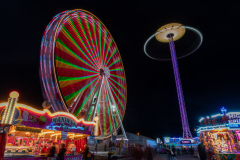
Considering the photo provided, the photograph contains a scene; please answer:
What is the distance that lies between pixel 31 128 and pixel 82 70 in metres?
7.51

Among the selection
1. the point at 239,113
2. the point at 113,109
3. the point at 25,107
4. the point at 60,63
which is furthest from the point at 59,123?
the point at 239,113

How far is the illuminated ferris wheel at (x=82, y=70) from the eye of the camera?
35.3 feet

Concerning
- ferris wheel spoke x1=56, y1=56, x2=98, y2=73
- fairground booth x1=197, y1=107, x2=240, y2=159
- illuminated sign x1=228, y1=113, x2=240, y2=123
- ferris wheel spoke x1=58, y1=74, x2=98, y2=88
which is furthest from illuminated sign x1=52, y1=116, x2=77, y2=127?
illuminated sign x1=228, y1=113, x2=240, y2=123

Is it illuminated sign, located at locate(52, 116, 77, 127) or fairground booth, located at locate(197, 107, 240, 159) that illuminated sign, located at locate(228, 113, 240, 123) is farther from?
illuminated sign, located at locate(52, 116, 77, 127)

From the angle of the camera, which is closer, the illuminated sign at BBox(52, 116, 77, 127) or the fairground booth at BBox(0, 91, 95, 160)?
the fairground booth at BBox(0, 91, 95, 160)

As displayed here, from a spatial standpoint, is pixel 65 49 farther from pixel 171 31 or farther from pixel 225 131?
pixel 171 31

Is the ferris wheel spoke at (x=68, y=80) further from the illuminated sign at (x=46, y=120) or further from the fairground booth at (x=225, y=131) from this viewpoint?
the fairground booth at (x=225, y=131)

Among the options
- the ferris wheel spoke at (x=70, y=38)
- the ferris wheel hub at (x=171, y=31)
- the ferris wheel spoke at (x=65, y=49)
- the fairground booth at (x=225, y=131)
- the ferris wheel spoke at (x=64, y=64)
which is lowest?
the fairground booth at (x=225, y=131)

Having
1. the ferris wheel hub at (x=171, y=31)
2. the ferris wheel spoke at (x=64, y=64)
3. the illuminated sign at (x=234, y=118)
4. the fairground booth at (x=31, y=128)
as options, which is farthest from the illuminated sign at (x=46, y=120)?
the ferris wheel hub at (x=171, y=31)

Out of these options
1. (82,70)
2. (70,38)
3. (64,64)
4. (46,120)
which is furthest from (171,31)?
(46,120)

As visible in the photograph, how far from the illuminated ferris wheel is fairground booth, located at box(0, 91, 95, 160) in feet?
4.66

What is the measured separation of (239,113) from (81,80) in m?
13.2

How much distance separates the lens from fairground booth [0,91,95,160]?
6789mm

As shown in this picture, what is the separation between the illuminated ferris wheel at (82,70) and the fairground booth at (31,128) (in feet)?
4.66
